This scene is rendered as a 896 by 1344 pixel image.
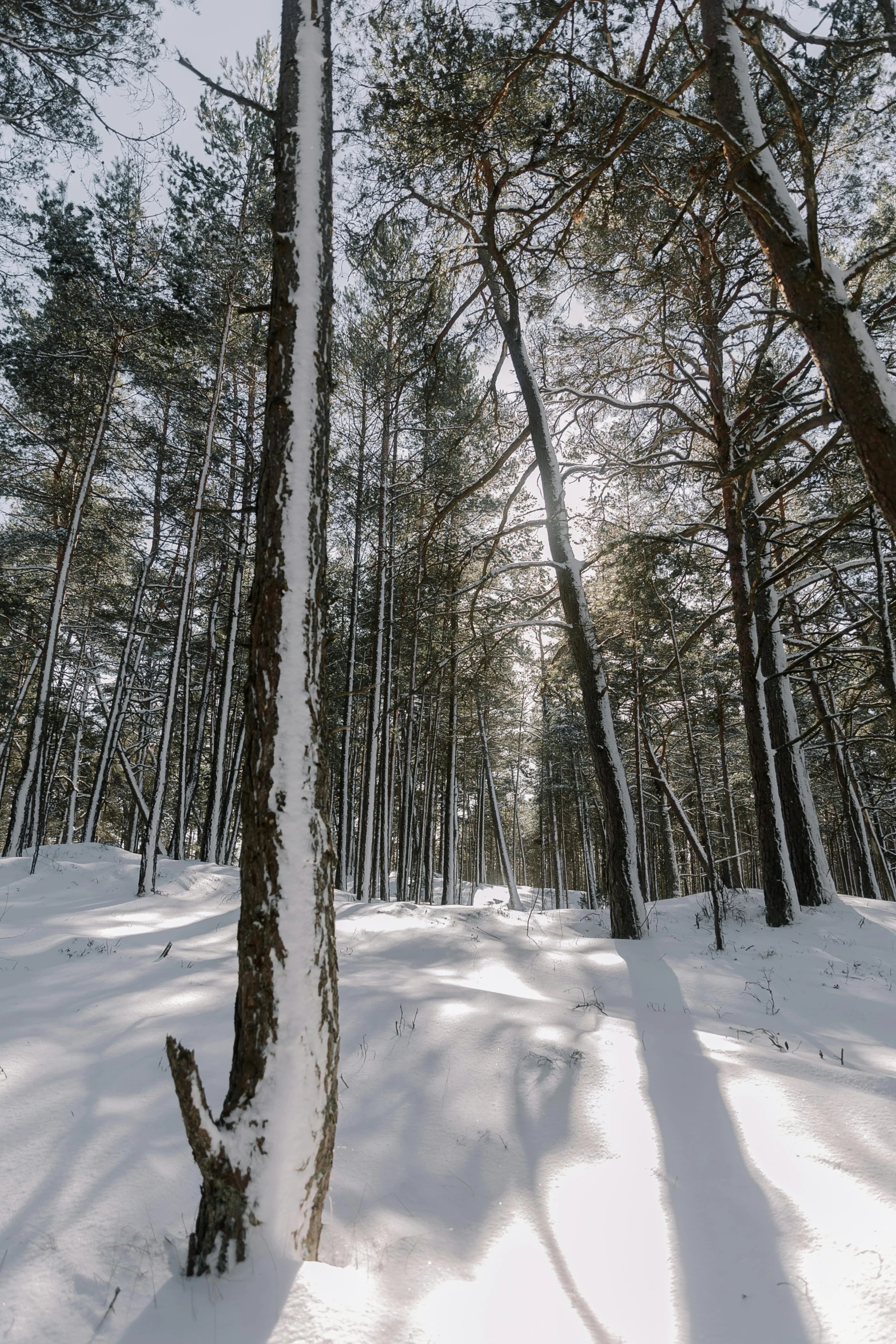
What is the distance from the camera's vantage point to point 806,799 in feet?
26.1

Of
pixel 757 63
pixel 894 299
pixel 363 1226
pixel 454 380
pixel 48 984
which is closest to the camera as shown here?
pixel 363 1226

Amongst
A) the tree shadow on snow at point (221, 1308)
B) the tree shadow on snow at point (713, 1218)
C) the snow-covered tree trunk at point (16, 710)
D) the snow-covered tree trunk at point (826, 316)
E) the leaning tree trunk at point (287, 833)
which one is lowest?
the tree shadow on snow at point (713, 1218)

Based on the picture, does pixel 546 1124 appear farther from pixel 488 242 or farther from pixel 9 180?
pixel 9 180

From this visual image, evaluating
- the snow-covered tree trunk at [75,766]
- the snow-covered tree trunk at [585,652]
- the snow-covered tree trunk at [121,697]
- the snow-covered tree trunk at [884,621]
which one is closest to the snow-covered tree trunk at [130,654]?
the snow-covered tree trunk at [121,697]

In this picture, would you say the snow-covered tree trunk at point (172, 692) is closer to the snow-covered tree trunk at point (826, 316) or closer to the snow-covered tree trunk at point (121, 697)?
the snow-covered tree trunk at point (121, 697)

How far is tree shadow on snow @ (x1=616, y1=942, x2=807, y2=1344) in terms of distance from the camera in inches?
71.2

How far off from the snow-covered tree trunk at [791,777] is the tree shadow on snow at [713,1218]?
520 centimetres

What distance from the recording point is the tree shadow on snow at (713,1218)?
1809 millimetres

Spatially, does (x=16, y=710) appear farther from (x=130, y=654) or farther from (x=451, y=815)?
(x=451, y=815)

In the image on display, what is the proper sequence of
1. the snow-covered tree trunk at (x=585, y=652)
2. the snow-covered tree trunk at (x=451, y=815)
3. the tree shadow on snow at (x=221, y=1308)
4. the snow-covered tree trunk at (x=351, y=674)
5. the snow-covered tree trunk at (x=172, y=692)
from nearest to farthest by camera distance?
the tree shadow on snow at (x=221, y=1308) < the snow-covered tree trunk at (x=585, y=652) < the snow-covered tree trunk at (x=172, y=692) < the snow-covered tree trunk at (x=351, y=674) < the snow-covered tree trunk at (x=451, y=815)

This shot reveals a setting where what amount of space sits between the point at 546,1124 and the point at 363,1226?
3.35ft

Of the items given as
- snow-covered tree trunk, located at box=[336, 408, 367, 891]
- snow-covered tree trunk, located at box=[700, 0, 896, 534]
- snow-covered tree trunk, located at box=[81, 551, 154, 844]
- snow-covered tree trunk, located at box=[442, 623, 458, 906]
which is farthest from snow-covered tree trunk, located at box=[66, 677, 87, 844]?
snow-covered tree trunk, located at box=[700, 0, 896, 534]

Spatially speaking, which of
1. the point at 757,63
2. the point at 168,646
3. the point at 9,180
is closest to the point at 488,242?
the point at 757,63

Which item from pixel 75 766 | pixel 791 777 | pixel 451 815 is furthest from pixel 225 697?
pixel 791 777
